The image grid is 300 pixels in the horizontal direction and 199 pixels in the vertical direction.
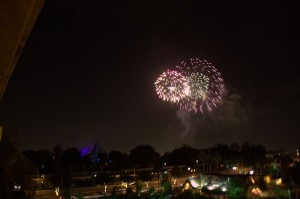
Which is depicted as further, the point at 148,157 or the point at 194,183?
the point at 148,157

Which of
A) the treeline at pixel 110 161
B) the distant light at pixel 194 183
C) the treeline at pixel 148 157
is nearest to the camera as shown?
the treeline at pixel 110 161

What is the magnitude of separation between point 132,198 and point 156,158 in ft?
166

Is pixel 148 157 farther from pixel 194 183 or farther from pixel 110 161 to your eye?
pixel 194 183

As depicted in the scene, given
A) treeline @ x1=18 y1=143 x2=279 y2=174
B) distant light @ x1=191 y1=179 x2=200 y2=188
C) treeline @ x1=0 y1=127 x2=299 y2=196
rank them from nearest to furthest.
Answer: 1. treeline @ x1=0 y1=127 x2=299 y2=196
2. distant light @ x1=191 y1=179 x2=200 y2=188
3. treeline @ x1=18 y1=143 x2=279 y2=174

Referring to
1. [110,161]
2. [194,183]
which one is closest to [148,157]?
[110,161]

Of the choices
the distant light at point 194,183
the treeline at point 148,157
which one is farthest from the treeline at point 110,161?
the distant light at point 194,183

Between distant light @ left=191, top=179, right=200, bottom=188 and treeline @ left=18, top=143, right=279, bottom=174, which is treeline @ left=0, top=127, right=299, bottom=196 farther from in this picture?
distant light @ left=191, top=179, right=200, bottom=188

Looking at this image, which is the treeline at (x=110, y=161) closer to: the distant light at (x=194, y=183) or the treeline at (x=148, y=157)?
the treeline at (x=148, y=157)

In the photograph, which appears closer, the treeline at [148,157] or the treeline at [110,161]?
the treeline at [110,161]

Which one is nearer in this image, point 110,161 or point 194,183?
point 194,183

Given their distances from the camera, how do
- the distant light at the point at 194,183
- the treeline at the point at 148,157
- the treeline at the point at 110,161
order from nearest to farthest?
the treeline at the point at 110,161 → the distant light at the point at 194,183 → the treeline at the point at 148,157

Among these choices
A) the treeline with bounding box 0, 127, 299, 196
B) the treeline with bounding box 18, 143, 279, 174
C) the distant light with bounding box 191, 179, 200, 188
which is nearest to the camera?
the treeline with bounding box 0, 127, 299, 196

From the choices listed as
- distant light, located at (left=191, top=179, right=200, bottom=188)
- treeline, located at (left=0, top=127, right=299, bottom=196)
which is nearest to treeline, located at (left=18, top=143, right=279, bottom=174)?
treeline, located at (left=0, top=127, right=299, bottom=196)

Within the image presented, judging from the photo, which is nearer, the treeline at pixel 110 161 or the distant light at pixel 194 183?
the treeline at pixel 110 161
